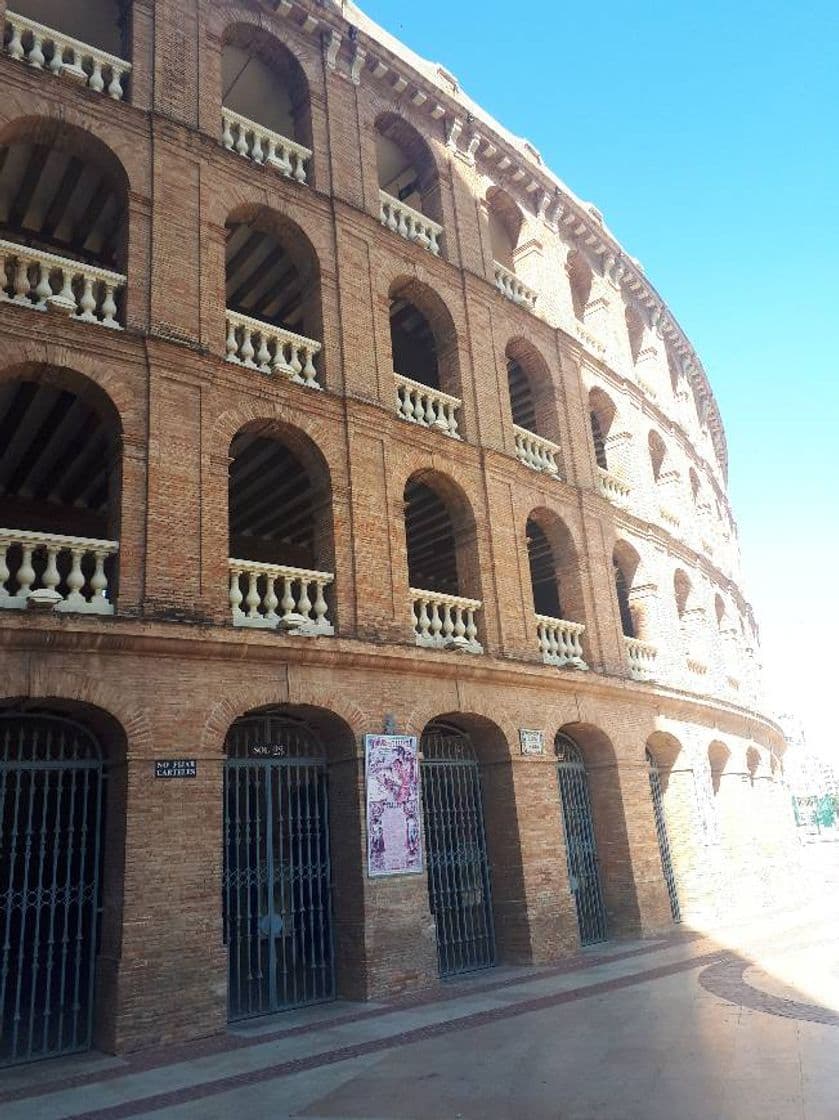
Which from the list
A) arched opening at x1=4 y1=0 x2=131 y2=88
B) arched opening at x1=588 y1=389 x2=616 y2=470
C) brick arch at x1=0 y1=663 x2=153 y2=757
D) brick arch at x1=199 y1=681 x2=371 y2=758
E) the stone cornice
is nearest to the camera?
brick arch at x1=0 y1=663 x2=153 y2=757

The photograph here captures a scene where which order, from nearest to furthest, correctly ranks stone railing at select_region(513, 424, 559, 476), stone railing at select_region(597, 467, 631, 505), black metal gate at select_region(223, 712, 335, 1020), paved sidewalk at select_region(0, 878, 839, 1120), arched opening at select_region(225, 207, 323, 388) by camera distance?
1. paved sidewalk at select_region(0, 878, 839, 1120)
2. black metal gate at select_region(223, 712, 335, 1020)
3. arched opening at select_region(225, 207, 323, 388)
4. stone railing at select_region(513, 424, 559, 476)
5. stone railing at select_region(597, 467, 631, 505)

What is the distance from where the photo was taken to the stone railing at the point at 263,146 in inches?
535

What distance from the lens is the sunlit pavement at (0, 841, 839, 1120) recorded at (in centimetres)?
652

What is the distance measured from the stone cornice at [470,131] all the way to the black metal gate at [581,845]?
12593mm

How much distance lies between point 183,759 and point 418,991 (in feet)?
14.9

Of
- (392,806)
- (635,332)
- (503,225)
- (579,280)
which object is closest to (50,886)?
(392,806)

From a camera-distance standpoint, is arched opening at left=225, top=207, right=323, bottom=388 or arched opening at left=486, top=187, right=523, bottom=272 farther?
arched opening at left=486, top=187, right=523, bottom=272

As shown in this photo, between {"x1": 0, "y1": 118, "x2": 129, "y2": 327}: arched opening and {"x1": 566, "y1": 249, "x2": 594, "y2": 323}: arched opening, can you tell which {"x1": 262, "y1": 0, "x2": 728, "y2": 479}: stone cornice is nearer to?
{"x1": 566, "y1": 249, "x2": 594, "y2": 323}: arched opening

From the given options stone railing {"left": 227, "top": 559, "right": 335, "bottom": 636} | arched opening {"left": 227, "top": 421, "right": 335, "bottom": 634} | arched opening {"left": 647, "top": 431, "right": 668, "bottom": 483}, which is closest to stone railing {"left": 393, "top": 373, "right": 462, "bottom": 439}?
arched opening {"left": 227, "top": 421, "right": 335, "bottom": 634}

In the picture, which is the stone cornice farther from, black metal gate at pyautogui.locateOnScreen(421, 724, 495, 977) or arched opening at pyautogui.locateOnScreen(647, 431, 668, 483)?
black metal gate at pyautogui.locateOnScreen(421, 724, 495, 977)

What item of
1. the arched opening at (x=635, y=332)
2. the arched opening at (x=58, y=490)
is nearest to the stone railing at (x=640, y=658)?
the arched opening at (x=635, y=332)

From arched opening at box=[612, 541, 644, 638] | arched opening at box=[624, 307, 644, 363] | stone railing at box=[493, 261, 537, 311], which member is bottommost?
arched opening at box=[612, 541, 644, 638]

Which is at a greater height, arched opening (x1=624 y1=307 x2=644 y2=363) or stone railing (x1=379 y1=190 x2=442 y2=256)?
arched opening (x1=624 y1=307 x2=644 y2=363)

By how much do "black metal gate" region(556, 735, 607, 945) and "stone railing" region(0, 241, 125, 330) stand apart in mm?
10698
